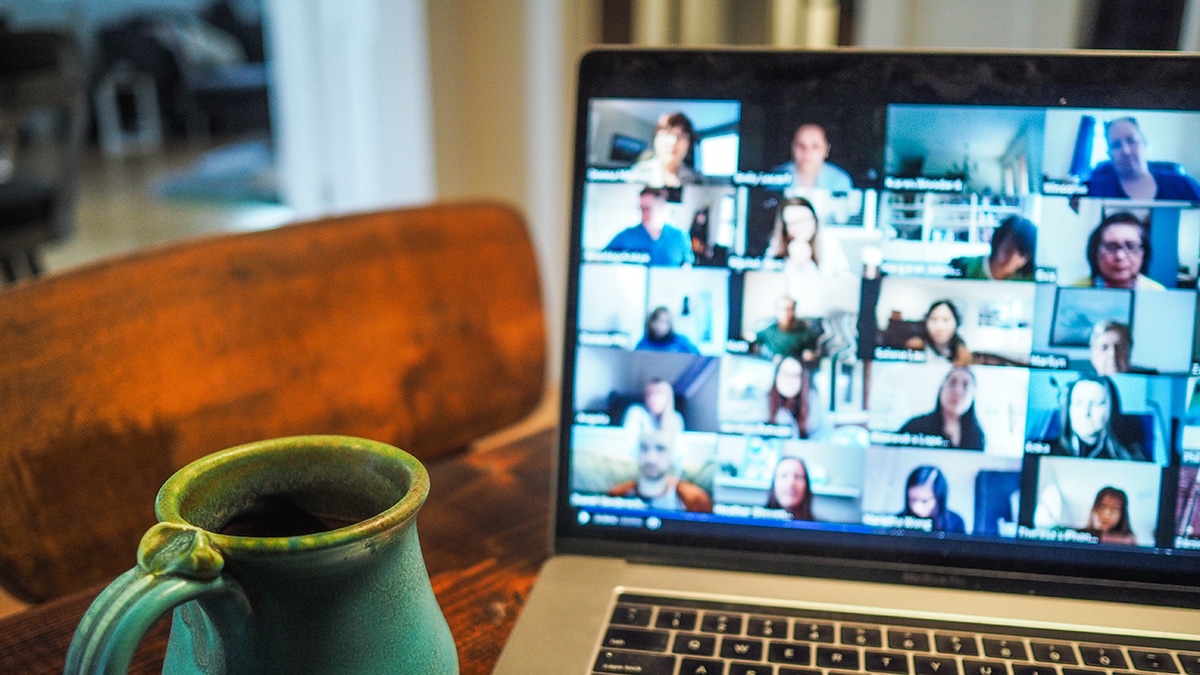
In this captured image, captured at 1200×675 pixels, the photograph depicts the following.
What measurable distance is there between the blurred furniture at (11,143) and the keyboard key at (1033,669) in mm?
2223

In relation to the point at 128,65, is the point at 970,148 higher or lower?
lower

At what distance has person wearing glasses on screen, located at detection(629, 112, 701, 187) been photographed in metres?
0.51

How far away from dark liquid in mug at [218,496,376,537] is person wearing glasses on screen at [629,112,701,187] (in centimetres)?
25

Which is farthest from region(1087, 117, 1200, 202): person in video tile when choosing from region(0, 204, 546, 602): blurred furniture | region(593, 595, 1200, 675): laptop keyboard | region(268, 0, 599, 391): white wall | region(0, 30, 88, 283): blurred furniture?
region(0, 30, 88, 283): blurred furniture

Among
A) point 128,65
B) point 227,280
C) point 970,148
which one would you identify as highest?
point 128,65

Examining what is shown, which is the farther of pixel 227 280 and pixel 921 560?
pixel 227 280

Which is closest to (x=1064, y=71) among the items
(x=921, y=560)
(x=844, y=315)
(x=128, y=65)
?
(x=844, y=315)

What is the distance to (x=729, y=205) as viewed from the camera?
0.51 metres

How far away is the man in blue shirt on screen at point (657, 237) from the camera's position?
520 millimetres

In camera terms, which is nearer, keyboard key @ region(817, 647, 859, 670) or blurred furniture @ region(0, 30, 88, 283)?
keyboard key @ region(817, 647, 859, 670)

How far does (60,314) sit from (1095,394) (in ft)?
2.26

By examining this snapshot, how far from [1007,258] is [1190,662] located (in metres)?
0.21

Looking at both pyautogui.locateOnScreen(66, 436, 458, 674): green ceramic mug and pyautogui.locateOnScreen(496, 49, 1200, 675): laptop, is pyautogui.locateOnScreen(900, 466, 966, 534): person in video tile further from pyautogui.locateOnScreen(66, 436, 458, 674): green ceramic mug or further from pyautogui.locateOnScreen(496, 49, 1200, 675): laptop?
pyautogui.locateOnScreen(66, 436, 458, 674): green ceramic mug

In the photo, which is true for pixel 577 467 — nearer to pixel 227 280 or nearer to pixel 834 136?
pixel 834 136
